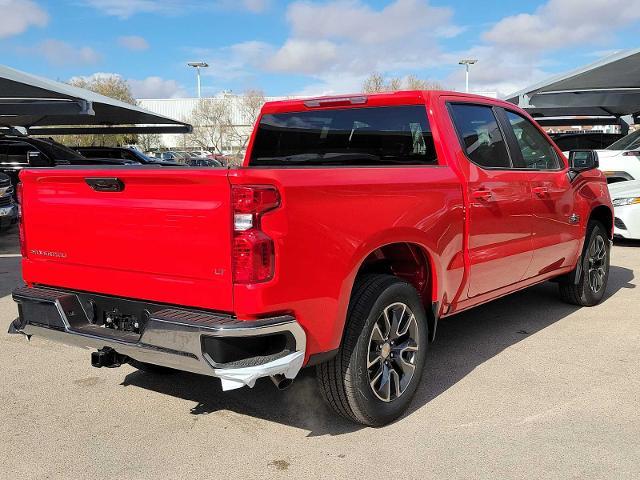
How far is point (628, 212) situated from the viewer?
9.74 meters

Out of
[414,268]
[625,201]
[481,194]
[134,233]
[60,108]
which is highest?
[60,108]

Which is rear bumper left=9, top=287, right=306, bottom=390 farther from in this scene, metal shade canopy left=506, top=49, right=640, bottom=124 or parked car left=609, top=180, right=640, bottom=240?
metal shade canopy left=506, top=49, right=640, bottom=124

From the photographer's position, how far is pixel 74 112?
→ 47.3 ft

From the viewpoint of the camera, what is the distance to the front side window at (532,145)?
502cm

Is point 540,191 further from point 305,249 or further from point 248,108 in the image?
point 248,108

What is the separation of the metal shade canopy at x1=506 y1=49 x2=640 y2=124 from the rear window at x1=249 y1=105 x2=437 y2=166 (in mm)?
10687

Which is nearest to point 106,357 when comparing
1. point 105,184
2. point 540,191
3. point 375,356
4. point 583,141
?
point 105,184

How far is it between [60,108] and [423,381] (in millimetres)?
12773

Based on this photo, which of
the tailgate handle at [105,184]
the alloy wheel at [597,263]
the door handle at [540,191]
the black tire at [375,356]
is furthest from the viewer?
the alloy wheel at [597,263]

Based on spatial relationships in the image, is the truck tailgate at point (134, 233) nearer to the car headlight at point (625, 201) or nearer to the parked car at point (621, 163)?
the car headlight at point (625, 201)

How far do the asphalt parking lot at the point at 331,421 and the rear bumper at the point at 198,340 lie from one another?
0.58m

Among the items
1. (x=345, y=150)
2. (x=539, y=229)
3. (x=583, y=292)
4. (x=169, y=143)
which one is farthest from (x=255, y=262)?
(x=169, y=143)

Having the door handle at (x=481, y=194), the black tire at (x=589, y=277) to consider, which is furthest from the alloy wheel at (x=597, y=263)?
the door handle at (x=481, y=194)

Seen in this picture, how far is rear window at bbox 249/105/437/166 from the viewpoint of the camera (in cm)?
432
